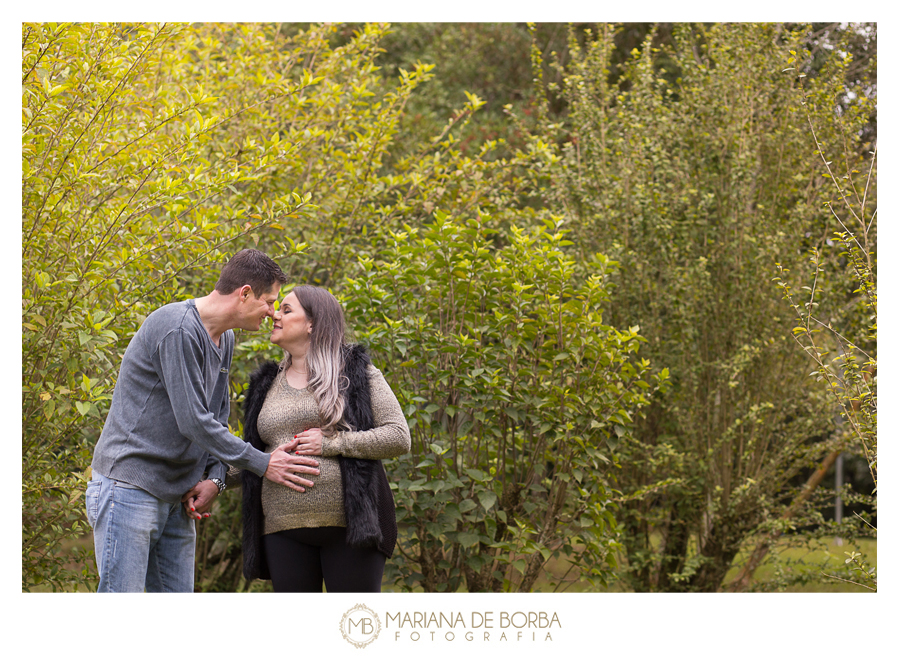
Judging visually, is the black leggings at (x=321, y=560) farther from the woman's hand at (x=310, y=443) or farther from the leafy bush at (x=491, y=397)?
the leafy bush at (x=491, y=397)

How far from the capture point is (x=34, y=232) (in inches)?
110

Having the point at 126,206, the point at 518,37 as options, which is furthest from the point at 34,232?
the point at 518,37

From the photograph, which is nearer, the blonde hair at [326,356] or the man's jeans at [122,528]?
the man's jeans at [122,528]

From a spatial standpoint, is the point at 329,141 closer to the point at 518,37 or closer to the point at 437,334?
the point at 437,334

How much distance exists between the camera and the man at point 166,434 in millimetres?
2162

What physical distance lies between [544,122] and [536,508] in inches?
103

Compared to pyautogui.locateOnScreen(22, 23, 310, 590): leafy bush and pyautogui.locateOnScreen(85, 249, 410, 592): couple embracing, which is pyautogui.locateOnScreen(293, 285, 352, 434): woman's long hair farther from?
pyautogui.locateOnScreen(22, 23, 310, 590): leafy bush

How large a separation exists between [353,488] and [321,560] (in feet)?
0.96

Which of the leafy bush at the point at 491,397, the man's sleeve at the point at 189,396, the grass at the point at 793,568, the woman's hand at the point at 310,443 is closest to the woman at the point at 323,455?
the woman's hand at the point at 310,443

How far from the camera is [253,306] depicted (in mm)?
2299

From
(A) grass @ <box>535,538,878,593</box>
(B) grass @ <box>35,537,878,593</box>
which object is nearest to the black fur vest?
(B) grass @ <box>35,537,878,593</box>
